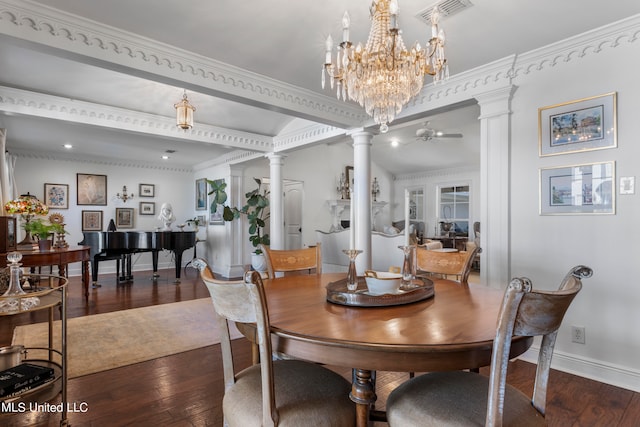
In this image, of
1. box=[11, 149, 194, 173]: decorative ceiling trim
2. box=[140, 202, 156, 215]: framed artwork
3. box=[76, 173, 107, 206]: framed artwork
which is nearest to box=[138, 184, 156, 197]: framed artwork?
box=[140, 202, 156, 215]: framed artwork

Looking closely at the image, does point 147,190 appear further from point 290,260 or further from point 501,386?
point 501,386

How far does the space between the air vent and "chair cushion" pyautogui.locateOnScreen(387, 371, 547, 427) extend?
2.10m

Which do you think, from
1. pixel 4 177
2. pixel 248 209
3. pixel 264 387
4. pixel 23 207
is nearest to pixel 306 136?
pixel 248 209

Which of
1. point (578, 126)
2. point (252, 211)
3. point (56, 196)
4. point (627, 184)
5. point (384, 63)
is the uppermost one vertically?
point (384, 63)

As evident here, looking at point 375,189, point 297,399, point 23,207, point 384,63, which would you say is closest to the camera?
point 297,399

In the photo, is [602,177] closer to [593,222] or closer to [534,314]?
[593,222]

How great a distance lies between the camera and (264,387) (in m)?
1.10

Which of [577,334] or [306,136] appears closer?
[577,334]

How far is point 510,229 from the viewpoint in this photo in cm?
285

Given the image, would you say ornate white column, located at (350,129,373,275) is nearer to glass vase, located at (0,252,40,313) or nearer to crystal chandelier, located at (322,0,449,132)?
crystal chandelier, located at (322,0,449,132)

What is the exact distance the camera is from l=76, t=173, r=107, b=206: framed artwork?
689cm

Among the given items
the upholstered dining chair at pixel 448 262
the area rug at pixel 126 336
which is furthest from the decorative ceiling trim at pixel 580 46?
the area rug at pixel 126 336

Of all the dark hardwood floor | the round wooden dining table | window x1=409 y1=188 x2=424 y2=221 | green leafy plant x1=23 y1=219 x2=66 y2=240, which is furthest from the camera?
window x1=409 y1=188 x2=424 y2=221

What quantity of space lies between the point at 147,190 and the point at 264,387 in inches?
299
